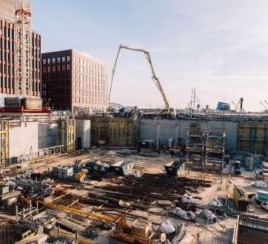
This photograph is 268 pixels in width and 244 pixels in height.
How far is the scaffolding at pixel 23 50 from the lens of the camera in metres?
75.3

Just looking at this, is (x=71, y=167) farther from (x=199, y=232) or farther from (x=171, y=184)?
(x=199, y=232)

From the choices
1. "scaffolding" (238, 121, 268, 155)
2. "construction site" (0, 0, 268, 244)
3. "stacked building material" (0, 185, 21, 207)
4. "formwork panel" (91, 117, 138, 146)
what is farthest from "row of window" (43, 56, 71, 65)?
"stacked building material" (0, 185, 21, 207)

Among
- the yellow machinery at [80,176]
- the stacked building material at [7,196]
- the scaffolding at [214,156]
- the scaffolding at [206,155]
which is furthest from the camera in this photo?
the scaffolding at [206,155]

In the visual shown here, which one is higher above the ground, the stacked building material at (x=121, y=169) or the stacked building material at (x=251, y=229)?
the stacked building material at (x=121, y=169)

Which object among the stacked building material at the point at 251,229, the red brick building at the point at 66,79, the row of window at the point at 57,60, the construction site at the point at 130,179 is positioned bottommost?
the stacked building material at the point at 251,229

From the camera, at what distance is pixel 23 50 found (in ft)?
255

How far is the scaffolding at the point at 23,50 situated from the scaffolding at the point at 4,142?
46.1 m

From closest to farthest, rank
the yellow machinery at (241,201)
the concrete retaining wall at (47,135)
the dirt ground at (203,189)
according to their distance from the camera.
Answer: the dirt ground at (203,189)
the yellow machinery at (241,201)
the concrete retaining wall at (47,135)

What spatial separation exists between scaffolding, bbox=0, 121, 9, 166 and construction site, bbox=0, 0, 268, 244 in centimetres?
12

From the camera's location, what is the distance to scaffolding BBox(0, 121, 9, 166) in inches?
1359

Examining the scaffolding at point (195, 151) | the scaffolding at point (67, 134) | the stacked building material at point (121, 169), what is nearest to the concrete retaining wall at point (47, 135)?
the scaffolding at point (67, 134)

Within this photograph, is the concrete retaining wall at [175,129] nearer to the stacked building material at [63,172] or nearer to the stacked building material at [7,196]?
the stacked building material at [63,172]

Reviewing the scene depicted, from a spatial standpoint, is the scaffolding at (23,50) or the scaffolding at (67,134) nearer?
the scaffolding at (67,134)

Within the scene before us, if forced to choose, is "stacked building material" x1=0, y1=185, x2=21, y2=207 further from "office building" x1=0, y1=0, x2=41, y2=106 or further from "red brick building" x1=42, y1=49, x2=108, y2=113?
"red brick building" x1=42, y1=49, x2=108, y2=113
